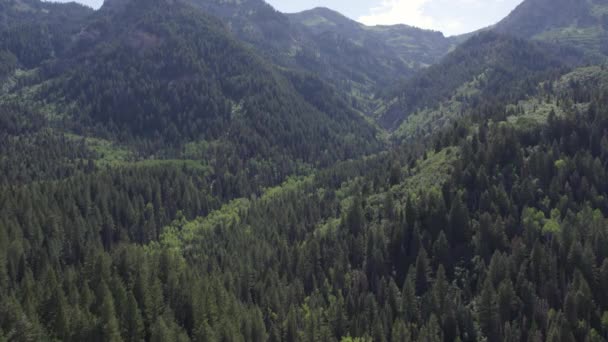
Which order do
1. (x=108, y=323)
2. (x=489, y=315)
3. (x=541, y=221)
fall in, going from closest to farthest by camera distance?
(x=108, y=323) → (x=489, y=315) → (x=541, y=221)

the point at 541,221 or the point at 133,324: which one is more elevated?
the point at 541,221

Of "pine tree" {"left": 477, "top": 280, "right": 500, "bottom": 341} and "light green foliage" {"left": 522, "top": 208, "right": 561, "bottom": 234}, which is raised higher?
"light green foliage" {"left": 522, "top": 208, "right": 561, "bottom": 234}

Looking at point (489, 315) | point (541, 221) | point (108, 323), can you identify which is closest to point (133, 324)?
point (108, 323)

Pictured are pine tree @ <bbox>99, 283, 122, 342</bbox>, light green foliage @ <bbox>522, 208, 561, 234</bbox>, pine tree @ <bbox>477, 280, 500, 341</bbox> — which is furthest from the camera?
light green foliage @ <bbox>522, 208, 561, 234</bbox>

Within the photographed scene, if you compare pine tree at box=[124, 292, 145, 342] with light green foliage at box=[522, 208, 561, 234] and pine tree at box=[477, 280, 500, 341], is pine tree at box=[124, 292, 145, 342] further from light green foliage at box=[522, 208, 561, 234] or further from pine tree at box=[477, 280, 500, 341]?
light green foliage at box=[522, 208, 561, 234]

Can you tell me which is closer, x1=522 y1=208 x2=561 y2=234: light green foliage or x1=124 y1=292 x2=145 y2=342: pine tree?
x1=124 y1=292 x2=145 y2=342: pine tree

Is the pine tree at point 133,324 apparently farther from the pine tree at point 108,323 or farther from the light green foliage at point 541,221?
the light green foliage at point 541,221

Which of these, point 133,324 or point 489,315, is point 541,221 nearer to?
point 489,315

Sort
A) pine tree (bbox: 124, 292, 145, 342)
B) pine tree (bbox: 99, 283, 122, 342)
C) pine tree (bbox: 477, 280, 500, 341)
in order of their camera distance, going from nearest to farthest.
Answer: pine tree (bbox: 99, 283, 122, 342) → pine tree (bbox: 124, 292, 145, 342) → pine tree (bbox: 477, 280, 500, 341)

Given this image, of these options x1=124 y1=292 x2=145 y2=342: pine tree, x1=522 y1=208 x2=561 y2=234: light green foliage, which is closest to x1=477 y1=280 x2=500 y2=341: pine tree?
x1=522 y1=208 x2=561 y2=234: light green foliage

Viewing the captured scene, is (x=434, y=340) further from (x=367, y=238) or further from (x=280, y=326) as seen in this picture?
(x=367, y=238)

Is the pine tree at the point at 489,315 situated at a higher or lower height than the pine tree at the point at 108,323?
lower

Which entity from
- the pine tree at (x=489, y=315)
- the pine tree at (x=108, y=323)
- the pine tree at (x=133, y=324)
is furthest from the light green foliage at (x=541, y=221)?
the pine tree at (x=108, y=323)

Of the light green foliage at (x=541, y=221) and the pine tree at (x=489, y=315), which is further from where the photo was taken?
the light green foliage at (x=541, y=221)
